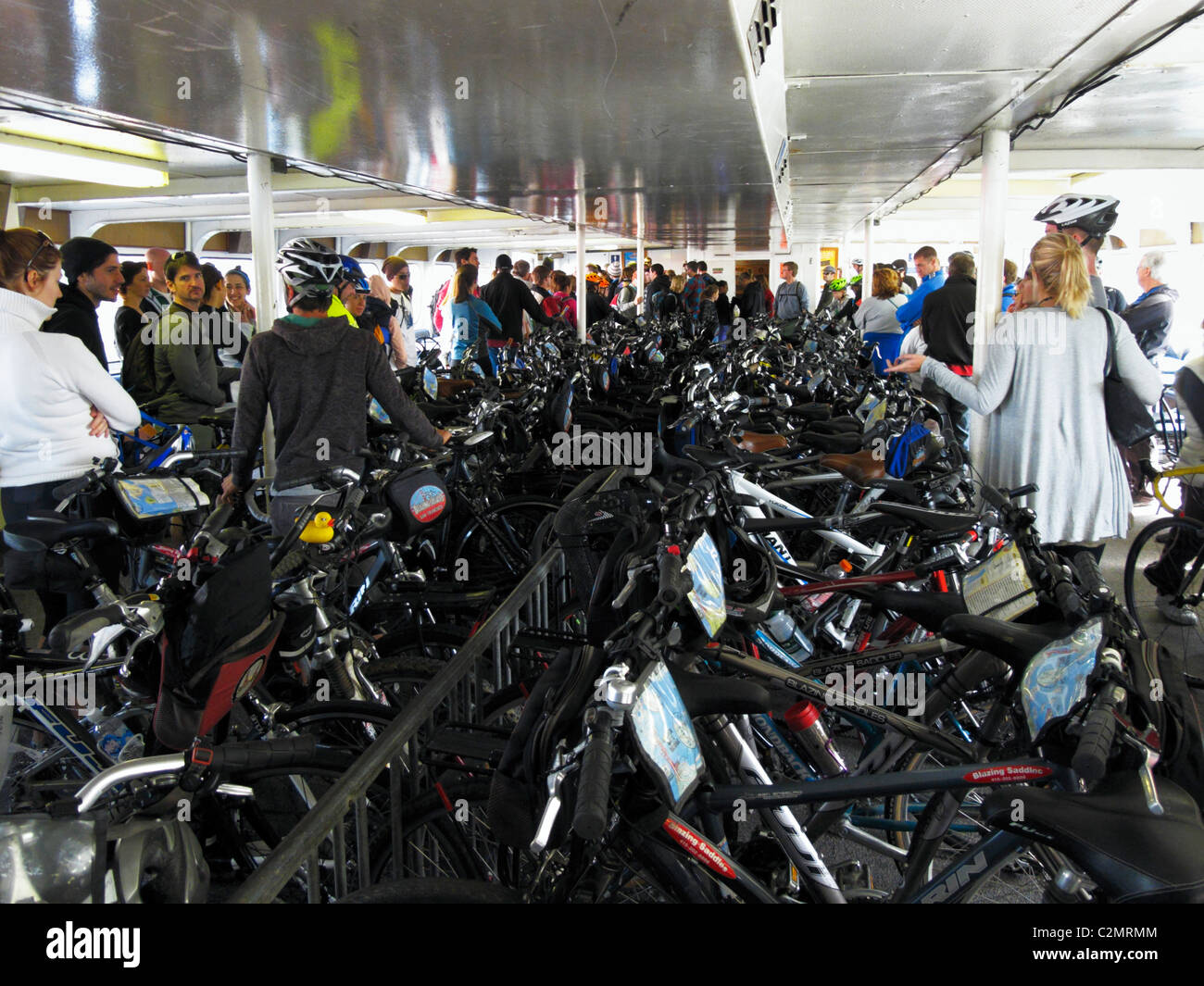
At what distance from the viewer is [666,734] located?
117 centimetres

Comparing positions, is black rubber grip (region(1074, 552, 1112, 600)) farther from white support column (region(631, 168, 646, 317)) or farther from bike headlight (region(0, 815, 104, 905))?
white support column (region(631, 168, 646, 317))

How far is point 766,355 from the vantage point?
7.16m

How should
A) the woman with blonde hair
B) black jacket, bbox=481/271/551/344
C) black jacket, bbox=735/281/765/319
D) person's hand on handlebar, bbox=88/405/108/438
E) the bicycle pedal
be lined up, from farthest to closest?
black jacket, bbox=735/281/765/319 < the woman with blonde hair < black jacket, bbox=481/271/551/344 < person's hand on handlebar, bbox=88/405/108/438 < the bicycle pedal

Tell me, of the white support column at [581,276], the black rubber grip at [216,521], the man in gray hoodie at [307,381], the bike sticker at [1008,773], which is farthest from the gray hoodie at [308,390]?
the white support column at [581,276]

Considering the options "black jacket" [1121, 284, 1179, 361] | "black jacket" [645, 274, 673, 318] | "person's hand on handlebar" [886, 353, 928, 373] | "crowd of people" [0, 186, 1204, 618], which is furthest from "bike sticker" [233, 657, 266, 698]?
"black jacket" [645, 274, 673, 318]

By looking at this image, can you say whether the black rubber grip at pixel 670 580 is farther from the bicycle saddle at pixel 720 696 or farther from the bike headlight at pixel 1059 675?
the bike headlight at pixel 1059 675

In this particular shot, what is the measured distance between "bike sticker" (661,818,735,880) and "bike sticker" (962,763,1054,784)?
0.40 metres

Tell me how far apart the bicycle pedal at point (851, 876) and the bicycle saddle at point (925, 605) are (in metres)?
0.53

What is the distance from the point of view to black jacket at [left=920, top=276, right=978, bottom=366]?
5.45 meters

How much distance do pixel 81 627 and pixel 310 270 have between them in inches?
56.3

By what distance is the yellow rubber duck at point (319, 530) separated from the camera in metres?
2.36

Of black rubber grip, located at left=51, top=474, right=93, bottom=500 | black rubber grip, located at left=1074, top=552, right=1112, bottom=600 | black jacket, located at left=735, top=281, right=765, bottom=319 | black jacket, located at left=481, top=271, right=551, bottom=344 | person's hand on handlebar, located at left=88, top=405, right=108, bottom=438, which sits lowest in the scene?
black rubber grip, located at left=51, top=474, right=93, bottom=500
